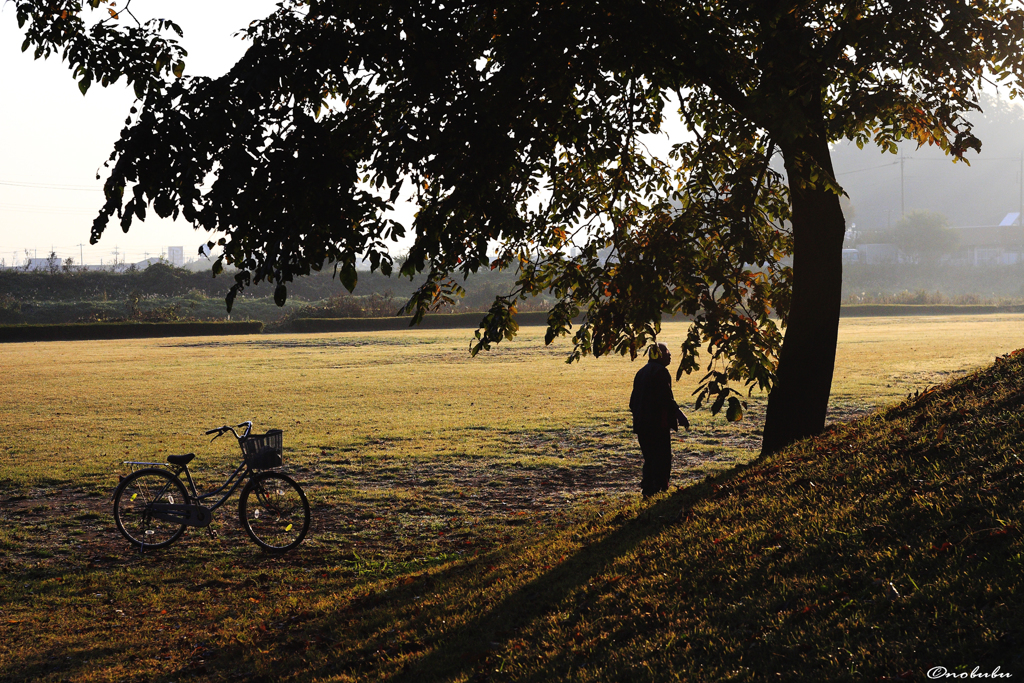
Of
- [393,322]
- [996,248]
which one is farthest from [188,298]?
[996,248]

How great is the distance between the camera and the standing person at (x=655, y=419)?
9375 millimetres

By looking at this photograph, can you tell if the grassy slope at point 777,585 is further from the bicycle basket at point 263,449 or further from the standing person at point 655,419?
the bicycle basket at point 263,449

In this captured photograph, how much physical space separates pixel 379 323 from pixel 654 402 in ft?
142

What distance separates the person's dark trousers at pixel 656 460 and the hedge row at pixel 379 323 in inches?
1608

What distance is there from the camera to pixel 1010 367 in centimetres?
843

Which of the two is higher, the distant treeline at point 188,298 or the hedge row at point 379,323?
the distant treeline at point 188,298

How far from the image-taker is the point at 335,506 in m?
10.3

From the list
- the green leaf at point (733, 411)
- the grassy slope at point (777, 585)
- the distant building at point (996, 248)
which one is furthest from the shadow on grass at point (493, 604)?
the distant building at point (996, 248)

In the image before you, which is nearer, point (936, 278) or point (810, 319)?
point (810, 319)

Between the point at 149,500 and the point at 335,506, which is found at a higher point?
the point at 149,500

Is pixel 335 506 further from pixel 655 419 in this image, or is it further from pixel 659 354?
pixel 659 354

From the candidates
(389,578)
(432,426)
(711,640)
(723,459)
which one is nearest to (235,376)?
(432,426)

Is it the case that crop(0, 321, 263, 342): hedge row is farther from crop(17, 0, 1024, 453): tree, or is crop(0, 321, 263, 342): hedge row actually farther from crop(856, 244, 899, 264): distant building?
crop(856, 244, 899, 264): distant building

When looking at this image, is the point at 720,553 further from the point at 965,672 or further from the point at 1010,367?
the point at 1010,367
